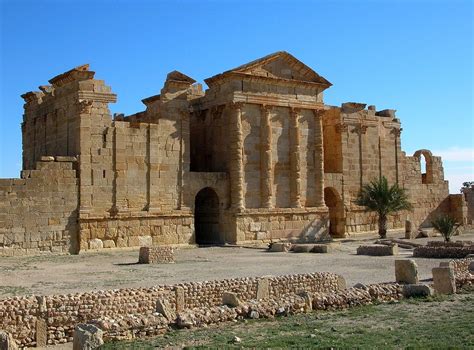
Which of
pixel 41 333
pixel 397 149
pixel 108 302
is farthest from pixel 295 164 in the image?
pixel 41 333

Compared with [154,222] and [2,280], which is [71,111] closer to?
[154,222]

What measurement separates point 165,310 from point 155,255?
10.3 m

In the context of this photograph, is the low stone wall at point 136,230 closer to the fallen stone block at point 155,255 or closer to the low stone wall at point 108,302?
the fallen stone block at point 155,255

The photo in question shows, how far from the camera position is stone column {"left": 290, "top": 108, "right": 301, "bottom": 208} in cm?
2834

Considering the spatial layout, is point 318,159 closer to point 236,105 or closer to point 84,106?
point 236,105

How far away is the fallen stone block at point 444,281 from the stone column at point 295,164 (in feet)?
52.9

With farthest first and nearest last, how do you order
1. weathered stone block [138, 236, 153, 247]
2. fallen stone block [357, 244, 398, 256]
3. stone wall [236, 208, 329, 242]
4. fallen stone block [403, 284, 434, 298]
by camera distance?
stone wall [236, 208, 329, 242] → weathered stone block [138, 236, 153, 247] → fallen stone block [357, 244, 398, 256] → fallen stone block [403, 284, 434, 298]

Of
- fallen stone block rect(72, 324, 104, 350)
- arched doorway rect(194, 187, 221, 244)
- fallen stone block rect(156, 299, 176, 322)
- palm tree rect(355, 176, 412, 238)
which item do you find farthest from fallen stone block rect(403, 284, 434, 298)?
palm tree rect(355, 176, 412, 238)

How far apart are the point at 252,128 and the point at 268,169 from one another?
203cm

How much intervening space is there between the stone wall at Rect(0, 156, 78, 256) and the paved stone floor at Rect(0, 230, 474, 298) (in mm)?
805

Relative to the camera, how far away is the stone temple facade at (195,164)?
22.5 metres

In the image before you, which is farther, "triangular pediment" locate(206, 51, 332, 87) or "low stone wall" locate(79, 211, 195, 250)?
"triangular pediment" locate(206, 51, 332, 87)

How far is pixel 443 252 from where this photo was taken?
2002 cm

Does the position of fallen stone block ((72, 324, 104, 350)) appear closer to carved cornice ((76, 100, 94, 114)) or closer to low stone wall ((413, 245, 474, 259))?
low stone wall ((413, 245, 474, 259))
